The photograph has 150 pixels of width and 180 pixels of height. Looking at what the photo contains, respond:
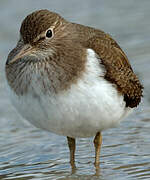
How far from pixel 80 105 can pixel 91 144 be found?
7.57 feet

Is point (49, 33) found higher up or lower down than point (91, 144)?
higher up

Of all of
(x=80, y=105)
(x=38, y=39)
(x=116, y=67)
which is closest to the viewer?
(x=80, y=105)

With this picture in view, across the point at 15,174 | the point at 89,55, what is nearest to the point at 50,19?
the point at 89,55

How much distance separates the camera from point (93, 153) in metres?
10.5

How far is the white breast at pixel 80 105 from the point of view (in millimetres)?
8656

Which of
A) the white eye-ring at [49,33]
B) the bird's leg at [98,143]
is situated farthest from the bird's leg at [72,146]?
the white eye-ring at [49,33]

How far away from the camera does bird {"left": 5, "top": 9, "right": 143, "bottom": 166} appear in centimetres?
870

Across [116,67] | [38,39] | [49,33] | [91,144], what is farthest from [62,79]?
[91,144]

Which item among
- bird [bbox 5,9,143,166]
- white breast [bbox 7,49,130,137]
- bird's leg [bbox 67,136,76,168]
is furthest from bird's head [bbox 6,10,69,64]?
bird's leg [bbox 67,136,76,168]

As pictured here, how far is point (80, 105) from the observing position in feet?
28.5

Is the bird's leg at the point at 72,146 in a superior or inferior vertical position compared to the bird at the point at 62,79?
inferior

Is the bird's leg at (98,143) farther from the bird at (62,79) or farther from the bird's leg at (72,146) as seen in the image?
the bird at (62,79)

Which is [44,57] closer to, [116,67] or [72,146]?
[116,67]

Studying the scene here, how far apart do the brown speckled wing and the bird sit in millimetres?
17
